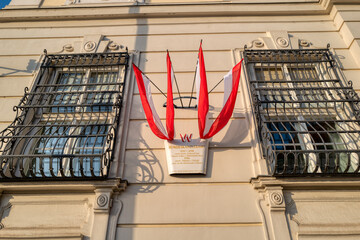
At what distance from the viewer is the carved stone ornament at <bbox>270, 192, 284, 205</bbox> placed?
4.89 metres

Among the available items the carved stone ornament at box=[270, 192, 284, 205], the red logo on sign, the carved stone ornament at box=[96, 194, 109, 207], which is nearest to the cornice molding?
the carved stone ornament at box=[96, 194, 109, 207]

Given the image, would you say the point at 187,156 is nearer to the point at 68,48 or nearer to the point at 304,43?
the point at 68,48

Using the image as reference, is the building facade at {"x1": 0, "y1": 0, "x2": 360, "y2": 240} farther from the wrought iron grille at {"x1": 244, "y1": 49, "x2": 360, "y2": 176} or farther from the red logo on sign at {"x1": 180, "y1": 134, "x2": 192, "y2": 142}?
the red logo on sign at {"x1": 180, "y1": 134, "x2": 192, "y2": 142}

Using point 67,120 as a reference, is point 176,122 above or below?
below

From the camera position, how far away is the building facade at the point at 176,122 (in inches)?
194

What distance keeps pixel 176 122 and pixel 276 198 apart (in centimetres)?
280

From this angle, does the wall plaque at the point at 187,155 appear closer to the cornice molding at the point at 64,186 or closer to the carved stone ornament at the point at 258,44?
the cornice molding at the point at 64,186

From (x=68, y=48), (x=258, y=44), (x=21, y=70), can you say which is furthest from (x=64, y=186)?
(x=258, y=44)

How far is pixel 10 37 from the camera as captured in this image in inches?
328

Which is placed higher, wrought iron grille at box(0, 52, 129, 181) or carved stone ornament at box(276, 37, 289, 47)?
carved stone ornament at box(276, 37, 289, 47)

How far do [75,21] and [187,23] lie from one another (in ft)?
12.8

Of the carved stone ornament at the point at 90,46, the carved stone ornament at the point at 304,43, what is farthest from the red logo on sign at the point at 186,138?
the carved stone ornament at the point at 304,43

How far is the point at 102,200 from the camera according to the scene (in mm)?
4965

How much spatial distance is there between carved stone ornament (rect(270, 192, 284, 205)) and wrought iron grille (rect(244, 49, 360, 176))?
1.35 feet
